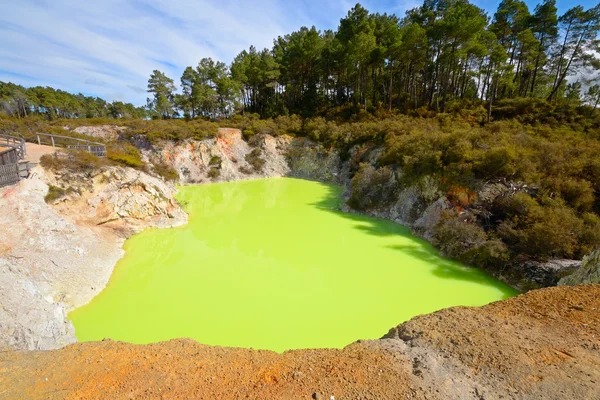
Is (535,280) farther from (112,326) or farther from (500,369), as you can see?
(112,326)

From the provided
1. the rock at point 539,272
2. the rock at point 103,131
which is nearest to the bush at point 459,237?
the rock at point 539,272

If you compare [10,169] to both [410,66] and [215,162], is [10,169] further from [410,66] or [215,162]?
[410,66]

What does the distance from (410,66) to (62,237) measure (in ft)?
123

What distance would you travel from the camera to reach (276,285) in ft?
32.1

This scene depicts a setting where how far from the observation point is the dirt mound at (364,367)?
4078mm

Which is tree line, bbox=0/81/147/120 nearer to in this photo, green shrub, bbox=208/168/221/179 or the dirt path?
green shrub, bbox=208/168/221/179

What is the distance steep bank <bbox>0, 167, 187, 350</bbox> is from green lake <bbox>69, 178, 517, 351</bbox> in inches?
28.1

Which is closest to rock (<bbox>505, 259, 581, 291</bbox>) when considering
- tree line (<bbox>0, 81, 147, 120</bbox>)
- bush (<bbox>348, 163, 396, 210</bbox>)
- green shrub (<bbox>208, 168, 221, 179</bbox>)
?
bush (<bbox>348, 163, 396, 210</bbox>)

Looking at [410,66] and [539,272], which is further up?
[410,66]

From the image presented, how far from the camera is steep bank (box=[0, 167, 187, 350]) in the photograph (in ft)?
22.9

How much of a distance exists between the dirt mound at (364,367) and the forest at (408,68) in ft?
81.1

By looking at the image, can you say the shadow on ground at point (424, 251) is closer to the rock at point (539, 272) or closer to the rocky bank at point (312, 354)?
the rock at point (539, 272)

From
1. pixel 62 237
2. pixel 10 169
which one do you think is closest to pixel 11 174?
pixel 10 169

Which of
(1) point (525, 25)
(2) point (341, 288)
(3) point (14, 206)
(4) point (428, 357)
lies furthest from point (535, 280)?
(1) point (525, 25)
